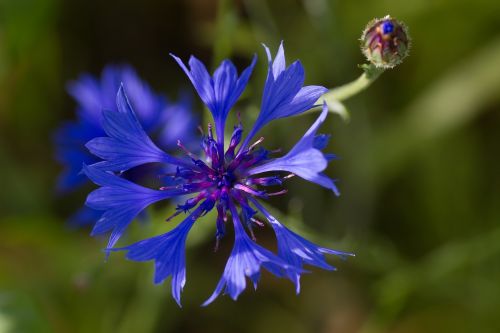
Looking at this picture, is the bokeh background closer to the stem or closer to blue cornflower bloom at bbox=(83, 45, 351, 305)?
the stem

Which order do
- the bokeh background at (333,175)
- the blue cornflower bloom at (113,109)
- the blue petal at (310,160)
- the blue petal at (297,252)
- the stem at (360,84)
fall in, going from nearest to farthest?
1. the blue petal at (310,160)
2. the blue petal at (297,252)
3. the stem at (360,84)
4. the blue cornflower bloom at (113,109)
5. the bokeh background at (333,175)

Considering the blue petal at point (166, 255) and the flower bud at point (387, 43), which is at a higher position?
the flower bud at point (387, 43)

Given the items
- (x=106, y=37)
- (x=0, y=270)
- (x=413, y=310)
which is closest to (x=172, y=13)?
(x=106, y=37)

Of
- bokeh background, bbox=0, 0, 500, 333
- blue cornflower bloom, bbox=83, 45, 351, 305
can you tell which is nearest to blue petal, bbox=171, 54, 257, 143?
blue cornflower bloom, bbox=83, 45, 351, 305

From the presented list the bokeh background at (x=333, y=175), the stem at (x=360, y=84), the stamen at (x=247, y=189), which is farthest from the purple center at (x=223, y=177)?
the bokeh background at (x=333, y=175)

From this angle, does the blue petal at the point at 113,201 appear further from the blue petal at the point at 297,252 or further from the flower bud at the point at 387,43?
the flower bud at the point at 387,43

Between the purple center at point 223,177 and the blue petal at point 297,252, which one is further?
the purple center at point 223,177

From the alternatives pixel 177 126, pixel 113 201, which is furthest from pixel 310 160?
pixel 177 126

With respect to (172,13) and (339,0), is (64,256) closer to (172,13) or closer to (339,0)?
(172,13)
